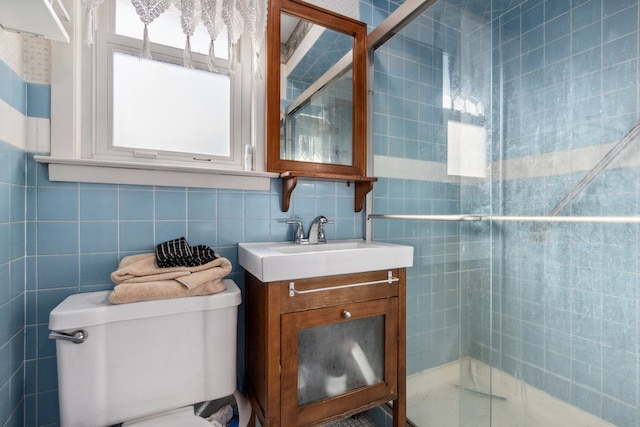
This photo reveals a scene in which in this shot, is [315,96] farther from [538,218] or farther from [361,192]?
[538,218]

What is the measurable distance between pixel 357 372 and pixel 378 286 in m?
0.36

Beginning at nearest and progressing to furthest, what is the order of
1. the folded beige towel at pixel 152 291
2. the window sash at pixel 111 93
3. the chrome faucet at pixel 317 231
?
1. the folded beige towel at pixel 152 291
2. the window sash at pixel 111 93
3. the chrome faucet at pixel 317 231

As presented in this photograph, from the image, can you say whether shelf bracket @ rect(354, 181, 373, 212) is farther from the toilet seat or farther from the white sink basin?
the toilet seat

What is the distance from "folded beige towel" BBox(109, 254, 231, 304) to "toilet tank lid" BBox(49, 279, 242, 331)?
0.07 feet

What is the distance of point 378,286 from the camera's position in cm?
122

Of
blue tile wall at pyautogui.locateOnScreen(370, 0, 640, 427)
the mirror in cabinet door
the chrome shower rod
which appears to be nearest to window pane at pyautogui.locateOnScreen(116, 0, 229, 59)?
the mirror in cabinet door

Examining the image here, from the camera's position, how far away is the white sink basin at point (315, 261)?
102 cm

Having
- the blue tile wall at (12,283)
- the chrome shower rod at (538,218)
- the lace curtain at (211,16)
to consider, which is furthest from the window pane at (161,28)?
the chrome shower rod at (538,218)

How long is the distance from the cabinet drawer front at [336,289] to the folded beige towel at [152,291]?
286 millimetres

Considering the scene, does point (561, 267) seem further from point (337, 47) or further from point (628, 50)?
point (337, 47)

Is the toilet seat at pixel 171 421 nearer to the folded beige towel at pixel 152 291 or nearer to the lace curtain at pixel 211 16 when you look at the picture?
the folded beige towel at pixel 152 291

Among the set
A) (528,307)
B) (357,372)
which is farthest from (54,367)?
(528,307)

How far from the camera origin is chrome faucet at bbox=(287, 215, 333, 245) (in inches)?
57.9

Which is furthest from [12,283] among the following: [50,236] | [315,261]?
[315,261]
